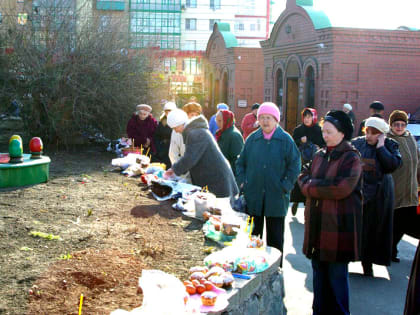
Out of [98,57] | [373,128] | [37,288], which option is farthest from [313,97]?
[37,288]

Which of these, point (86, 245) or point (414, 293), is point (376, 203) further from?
point (86, 245)

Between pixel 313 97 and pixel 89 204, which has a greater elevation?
pixel 313 97

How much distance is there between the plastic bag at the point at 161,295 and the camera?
10.9 feet

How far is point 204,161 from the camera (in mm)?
6492

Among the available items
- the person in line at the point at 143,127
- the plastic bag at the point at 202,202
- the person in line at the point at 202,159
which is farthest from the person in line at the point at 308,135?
the plastic bag at the point at 202,202

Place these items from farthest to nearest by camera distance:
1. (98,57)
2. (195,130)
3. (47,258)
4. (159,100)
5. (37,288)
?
(159,100), (98,57), (195,130), (47,258), (37,288)

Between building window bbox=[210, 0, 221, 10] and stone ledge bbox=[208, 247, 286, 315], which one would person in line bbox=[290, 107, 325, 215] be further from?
building window bbox=[210, 0, 221, 10]

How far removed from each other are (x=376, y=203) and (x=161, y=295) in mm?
3602

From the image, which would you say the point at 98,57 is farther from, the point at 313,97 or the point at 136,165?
the point at 313,97

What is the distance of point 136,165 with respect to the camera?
9.08 metres

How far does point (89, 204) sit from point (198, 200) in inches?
63.2

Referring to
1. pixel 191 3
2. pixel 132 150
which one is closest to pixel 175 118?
pixel 132 150

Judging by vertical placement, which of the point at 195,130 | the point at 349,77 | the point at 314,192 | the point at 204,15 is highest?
the point at 204,15

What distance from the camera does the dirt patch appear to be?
3.79 m
